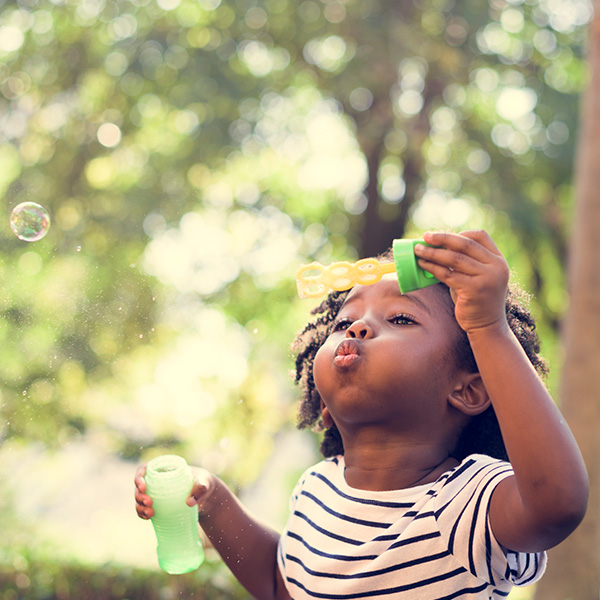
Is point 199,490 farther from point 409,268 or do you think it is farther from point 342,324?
point 409,268

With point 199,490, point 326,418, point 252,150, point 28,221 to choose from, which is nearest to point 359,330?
point 326,418

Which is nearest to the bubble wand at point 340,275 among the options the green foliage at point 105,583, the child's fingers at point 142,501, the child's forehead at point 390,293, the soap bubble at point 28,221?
the child's forehead at point 390,293

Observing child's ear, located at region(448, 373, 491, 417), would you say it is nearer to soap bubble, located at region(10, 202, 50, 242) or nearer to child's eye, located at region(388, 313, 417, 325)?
child's eye, located at region(388, 313, 417, 325)

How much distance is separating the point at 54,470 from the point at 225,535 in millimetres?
4157

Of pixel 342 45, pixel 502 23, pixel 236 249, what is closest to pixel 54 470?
pixel 236 249

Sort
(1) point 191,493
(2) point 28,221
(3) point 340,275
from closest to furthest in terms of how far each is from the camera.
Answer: (3) point 340,275 < (1) point 191,493 < (2) point 28,221

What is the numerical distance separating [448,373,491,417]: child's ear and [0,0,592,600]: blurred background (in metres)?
3.45

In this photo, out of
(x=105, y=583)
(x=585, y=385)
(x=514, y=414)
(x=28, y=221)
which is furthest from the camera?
(x=585, y=385)

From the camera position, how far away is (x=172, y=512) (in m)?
1.46

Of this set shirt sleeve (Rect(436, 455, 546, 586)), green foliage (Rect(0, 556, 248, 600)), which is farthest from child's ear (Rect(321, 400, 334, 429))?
green foliage (Rect(0, 556, 248, 600))

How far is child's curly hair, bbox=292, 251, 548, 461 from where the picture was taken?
4.74ft

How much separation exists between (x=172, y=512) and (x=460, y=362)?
0.63 m

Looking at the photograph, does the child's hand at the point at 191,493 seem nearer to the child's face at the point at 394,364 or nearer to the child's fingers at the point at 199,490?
the child's fingers at the point at 199,490

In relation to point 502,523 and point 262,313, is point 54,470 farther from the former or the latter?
point 502,523
